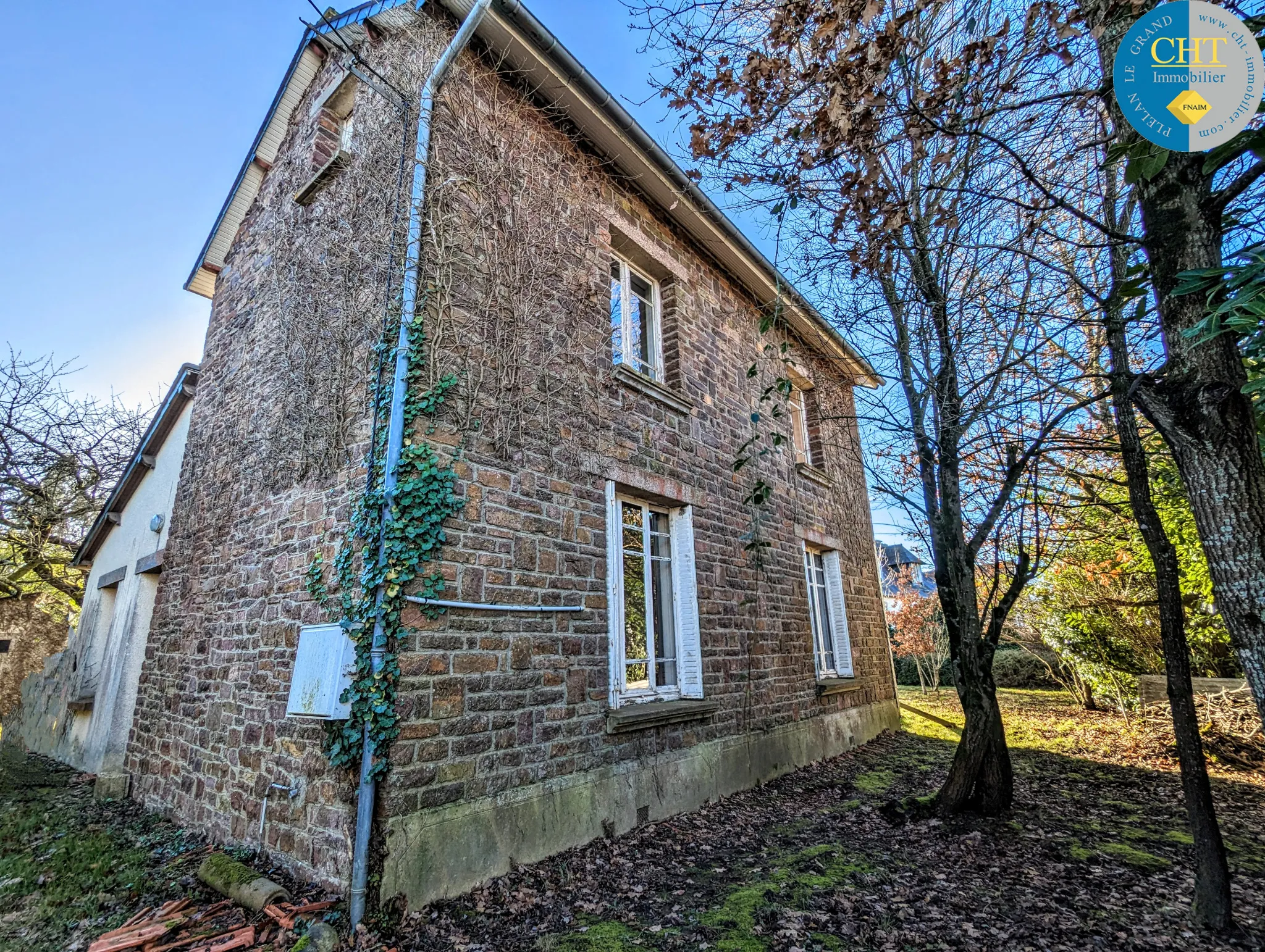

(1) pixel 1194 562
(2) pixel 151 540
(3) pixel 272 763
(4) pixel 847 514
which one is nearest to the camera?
(3) pixel 272 763

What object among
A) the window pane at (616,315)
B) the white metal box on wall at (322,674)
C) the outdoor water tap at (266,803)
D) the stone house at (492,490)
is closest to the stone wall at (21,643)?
the stone house at (492,490)

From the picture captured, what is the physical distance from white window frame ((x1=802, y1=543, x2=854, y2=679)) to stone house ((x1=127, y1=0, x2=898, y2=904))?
711 millimetres

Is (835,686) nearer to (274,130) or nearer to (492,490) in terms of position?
(492,490)

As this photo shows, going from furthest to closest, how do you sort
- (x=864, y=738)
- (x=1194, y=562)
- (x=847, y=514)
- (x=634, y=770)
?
(x=847, y=514) → (x=864, y=738) → (x=1194, y=562) → (x=634, y=770)

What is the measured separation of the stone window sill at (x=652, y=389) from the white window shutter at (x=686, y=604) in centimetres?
106

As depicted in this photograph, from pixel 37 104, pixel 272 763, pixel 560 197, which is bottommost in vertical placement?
pixel 272 763

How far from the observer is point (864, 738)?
8.30m

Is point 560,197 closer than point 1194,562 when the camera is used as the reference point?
Yes

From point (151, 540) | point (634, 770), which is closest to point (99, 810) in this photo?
point (151, 540)

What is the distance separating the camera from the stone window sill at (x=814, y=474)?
26.4ft

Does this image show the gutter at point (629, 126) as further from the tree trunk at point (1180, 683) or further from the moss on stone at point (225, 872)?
→ the moss on stone at point (225, 872)

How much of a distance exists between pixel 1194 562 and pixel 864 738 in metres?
4.48

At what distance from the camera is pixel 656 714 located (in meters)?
4.70

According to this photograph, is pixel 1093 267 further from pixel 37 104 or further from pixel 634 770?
pixel 37 104
